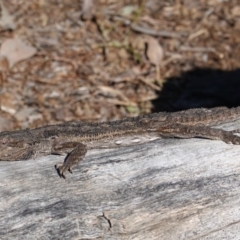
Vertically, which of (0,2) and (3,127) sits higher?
(0,2)

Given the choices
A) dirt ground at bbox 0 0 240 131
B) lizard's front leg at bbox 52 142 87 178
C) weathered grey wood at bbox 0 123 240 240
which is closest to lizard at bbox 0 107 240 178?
lizard's front leg at bbox 52 142 87 178

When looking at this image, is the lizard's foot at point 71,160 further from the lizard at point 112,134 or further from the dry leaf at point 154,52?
the dry leaf at point 154,52

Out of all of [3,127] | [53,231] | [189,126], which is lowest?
[3,127]

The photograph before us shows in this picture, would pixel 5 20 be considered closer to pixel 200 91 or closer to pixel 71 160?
pixel 200 91

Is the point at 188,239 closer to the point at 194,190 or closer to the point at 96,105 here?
the point at 194,190

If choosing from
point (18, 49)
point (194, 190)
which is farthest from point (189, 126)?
point (18, 49)

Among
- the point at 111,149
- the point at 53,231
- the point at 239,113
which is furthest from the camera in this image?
the point at 239,113
